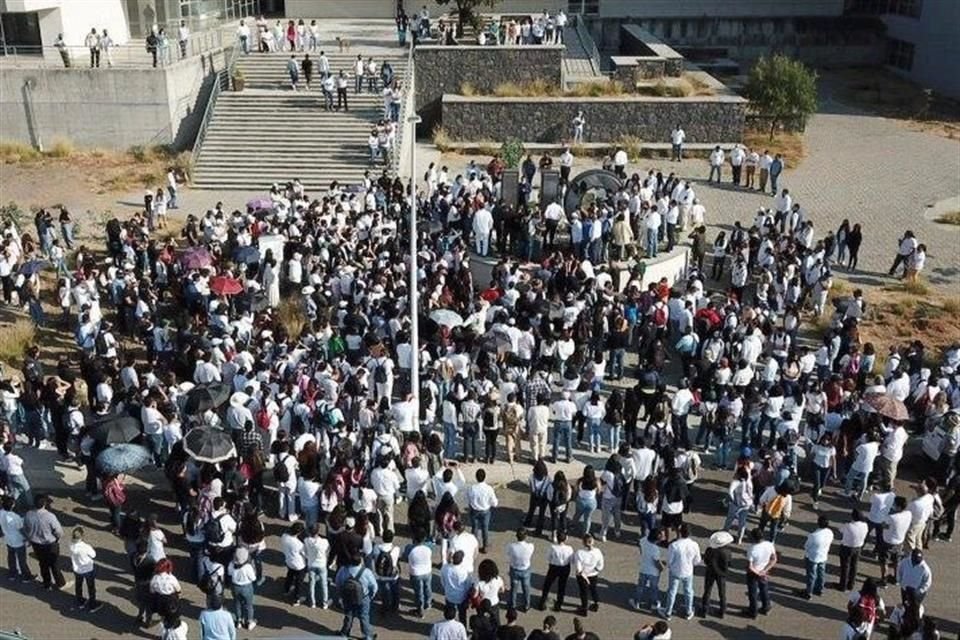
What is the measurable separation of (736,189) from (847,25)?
24.2m

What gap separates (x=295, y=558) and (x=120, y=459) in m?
2.91

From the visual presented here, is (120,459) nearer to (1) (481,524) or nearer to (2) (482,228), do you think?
(1) (481,524)

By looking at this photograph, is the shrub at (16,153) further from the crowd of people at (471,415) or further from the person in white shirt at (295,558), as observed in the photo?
the person in white shirt at (295,558)

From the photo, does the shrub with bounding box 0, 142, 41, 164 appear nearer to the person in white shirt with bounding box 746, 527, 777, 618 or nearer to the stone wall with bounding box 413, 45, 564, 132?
the stone wall with bounding box 413, 45, 564, 132

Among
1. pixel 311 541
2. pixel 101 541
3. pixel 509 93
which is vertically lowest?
pixel 101 541

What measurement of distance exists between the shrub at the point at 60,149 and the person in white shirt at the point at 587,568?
25.3 meters

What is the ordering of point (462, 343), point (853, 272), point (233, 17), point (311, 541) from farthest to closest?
1. point (233, 17)
2. point (853, 272)
3. point (462, 343)
4. point (311, 541)

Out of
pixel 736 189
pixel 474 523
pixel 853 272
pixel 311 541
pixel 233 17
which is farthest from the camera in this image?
pixel 233 17

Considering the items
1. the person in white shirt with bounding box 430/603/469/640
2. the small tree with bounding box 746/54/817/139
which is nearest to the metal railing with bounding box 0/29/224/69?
the small tree with bounding box 746/54/817/139

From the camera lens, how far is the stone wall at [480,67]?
33250 millimetres

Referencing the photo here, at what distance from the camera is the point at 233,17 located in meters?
42.7

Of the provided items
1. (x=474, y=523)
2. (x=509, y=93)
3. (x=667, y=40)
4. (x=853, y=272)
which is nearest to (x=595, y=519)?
(x=474, y=523)

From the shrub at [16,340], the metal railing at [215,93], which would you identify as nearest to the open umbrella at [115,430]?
the shrub at [16,340]

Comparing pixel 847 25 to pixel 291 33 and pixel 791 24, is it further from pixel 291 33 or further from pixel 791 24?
pixel 291 33
